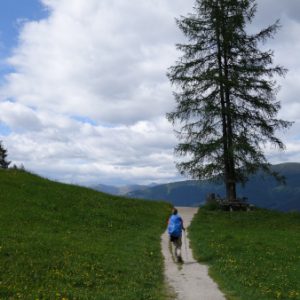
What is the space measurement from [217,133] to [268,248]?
822 inches

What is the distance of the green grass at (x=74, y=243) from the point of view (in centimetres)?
1549

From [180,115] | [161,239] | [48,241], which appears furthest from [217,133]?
[48,241]

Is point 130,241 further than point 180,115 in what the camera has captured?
No

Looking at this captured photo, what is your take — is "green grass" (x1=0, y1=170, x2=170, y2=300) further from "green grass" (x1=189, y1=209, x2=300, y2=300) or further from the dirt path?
"green grass" (x1=189, y1=209, x2=300, y2=300)

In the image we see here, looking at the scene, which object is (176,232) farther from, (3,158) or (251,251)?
(3,158)

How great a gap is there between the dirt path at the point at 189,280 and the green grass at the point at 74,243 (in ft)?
1.78

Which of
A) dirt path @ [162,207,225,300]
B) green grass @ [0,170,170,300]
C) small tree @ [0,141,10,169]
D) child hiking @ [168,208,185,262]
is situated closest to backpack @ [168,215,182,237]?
child hiking @ [168,208,185,262]

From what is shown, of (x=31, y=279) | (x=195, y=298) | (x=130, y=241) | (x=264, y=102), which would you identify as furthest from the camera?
(x=264, y=102)

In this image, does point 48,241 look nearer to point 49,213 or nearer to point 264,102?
point 49,213

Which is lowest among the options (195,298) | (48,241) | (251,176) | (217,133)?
(195,298)

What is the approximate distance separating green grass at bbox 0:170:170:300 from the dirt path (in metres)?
0.54

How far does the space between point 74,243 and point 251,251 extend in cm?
905

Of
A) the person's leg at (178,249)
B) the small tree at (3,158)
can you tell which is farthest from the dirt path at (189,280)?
the small tree at (3,158)

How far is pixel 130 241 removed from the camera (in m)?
26.4
